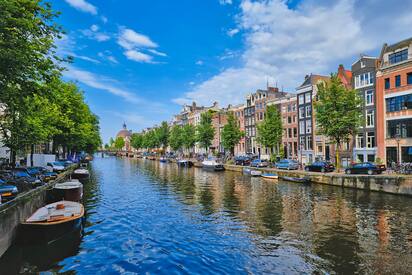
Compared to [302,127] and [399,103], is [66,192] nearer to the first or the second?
[399,103]

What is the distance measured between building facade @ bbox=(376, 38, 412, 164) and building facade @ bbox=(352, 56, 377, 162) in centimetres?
111

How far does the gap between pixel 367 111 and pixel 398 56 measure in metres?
9.36

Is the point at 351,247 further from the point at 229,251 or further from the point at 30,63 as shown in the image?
the point at 30,63

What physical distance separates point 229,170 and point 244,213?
130 feet

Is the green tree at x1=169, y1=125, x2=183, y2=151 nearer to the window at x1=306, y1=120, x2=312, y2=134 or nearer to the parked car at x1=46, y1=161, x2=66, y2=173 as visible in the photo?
the window at x1=306, y1=120, x2=312, y2=134

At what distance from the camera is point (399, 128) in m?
40.7

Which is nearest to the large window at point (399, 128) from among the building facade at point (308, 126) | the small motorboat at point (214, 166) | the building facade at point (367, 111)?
the building facade at point (367, 111)

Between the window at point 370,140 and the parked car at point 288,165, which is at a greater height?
the window at point 370,140

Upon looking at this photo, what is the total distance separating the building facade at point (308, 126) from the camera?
2218 inches

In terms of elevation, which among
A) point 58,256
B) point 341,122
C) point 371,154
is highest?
point 341,122

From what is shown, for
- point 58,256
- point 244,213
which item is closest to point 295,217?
point 244,213

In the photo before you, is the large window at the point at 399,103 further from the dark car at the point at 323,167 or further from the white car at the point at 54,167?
the white car at the point at 54,167

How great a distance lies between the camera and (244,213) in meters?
20.9

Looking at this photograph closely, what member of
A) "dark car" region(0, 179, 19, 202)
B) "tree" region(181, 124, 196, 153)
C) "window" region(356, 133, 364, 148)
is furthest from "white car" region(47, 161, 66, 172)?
"tree" region(181, 124, 196, 153)
